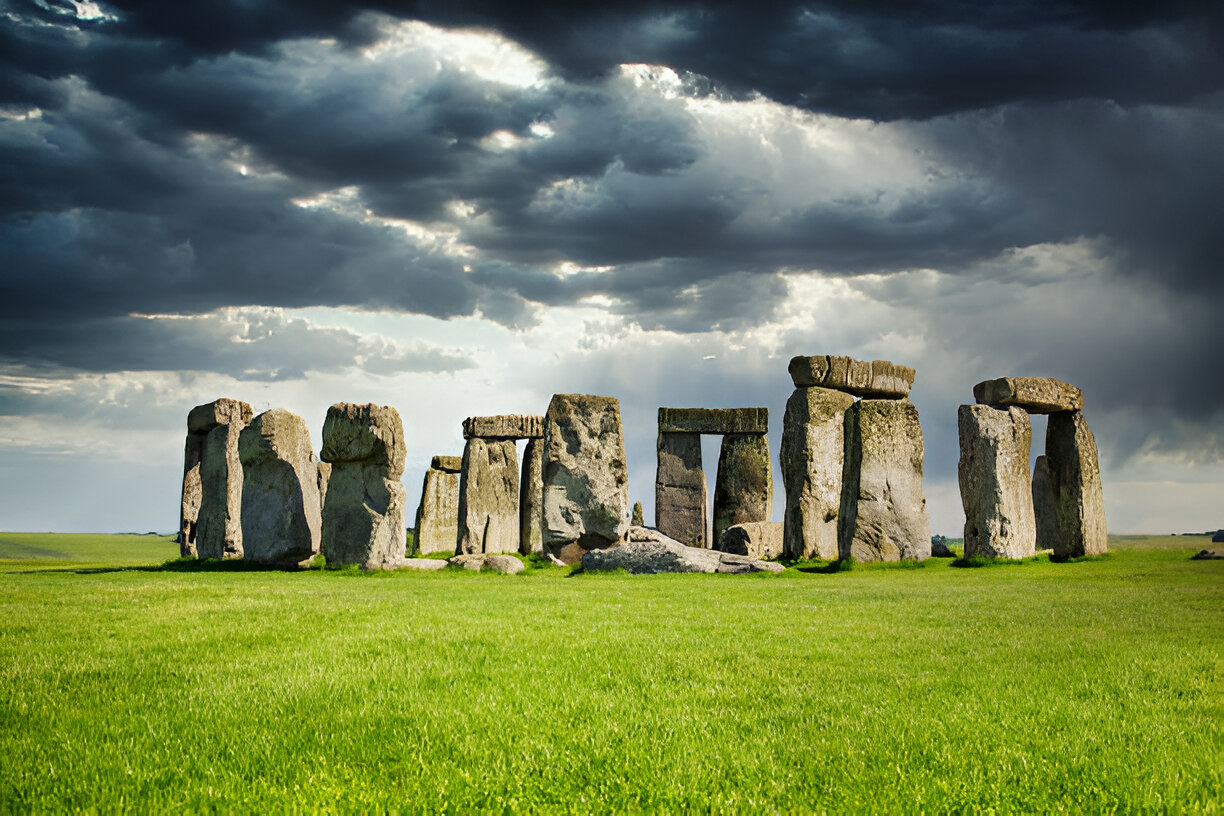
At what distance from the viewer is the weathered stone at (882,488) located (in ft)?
69.6

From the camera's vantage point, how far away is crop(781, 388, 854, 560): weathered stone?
918 inches

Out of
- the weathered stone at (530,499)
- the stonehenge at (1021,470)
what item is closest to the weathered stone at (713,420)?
the weathered stone at (530,499)

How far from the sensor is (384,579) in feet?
60.8

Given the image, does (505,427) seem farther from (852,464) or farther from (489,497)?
(852,464)

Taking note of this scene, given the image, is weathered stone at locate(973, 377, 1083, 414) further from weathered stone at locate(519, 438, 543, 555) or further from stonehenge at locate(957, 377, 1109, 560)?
weathered stone at locate(519, 438, 543, 555)

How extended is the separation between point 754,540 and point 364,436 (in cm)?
1022

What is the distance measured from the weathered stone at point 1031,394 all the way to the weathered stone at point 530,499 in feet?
38.9

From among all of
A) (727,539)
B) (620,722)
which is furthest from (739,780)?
(727,539)

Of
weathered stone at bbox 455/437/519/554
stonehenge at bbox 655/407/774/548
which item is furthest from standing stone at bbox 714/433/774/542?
weathered stone at bbox 455/437/519/554

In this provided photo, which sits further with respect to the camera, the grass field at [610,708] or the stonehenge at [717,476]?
the stonehenge at [717,476]

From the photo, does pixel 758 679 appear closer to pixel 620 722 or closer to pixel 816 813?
pixel 620 722

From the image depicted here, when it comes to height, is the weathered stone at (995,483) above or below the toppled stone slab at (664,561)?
above

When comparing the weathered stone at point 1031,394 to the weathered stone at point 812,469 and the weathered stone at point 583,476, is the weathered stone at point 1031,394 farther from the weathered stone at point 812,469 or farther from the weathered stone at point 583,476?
the weathered stone at point 583,476

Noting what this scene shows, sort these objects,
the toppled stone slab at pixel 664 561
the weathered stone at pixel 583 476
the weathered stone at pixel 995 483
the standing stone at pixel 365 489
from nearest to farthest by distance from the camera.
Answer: the toppled stone slab at pixel 664 561 → the standing stone at pixel 365 489 → the weathered stone at pixel 995 483 → the weathered stone at pixel 583 476
